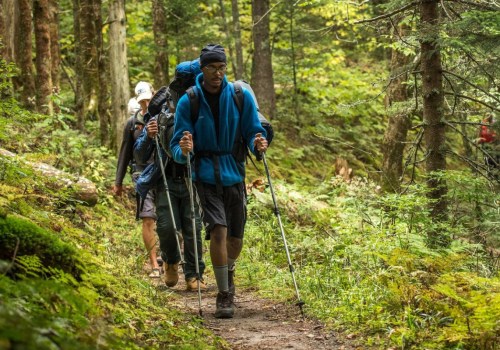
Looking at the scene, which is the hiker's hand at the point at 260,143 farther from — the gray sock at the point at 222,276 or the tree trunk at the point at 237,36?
the tree trunk at the point at 237,36

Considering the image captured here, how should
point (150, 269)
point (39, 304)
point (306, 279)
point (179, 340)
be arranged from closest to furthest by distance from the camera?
1. point (39, 304)
2. point (179, 340)
3. point (306, 279)
4. point (150, 269)

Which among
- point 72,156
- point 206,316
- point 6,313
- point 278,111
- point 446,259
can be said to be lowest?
point 206,316

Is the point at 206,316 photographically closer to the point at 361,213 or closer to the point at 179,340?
the point at 179,340

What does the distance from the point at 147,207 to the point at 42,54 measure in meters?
6.56

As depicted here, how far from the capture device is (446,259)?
6395mm

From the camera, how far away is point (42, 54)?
1388 centimetres

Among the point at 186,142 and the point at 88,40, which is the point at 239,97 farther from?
the point at 88,40

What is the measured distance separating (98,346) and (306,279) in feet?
16.0

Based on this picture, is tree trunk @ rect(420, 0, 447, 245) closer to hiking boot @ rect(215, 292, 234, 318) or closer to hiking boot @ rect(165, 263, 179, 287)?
hiking boot @ rect(215, 292, 234, 318)

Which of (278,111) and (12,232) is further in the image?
(278,111)

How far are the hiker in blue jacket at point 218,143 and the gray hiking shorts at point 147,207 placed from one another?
8.13ft

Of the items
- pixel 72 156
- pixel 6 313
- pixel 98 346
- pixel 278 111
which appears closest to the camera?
pixel 6 313

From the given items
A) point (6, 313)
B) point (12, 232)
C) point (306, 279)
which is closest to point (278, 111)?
point (306, 279)

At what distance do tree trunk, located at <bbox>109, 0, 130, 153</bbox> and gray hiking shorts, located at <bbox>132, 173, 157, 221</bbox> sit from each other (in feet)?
20.9
